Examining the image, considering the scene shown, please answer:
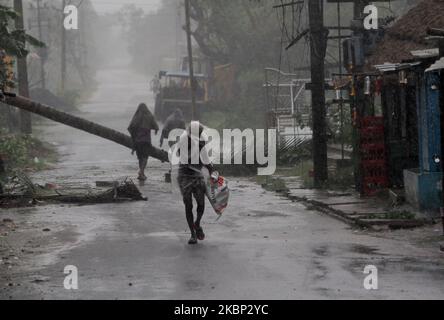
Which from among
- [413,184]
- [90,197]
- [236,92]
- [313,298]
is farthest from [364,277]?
[236,92]

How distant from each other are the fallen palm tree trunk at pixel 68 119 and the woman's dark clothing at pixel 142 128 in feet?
1.22

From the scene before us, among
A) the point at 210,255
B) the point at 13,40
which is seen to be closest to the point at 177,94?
the point at 13,40

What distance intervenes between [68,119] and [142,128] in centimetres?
209

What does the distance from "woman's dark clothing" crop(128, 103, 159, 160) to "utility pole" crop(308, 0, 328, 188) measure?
15.3ft

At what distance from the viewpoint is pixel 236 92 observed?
171 ft

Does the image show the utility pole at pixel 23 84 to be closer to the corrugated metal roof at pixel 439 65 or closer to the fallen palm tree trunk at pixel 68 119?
the fallen palm tree trunk at pixel 68 119

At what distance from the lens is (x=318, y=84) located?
66.5 feet

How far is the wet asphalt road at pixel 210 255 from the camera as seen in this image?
9922 millimetres

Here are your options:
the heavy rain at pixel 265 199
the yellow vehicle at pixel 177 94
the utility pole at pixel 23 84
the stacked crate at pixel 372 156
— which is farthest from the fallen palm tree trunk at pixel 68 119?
the yellow vehicle at pixel 177 94

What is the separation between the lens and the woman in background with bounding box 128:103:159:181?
76.3ft

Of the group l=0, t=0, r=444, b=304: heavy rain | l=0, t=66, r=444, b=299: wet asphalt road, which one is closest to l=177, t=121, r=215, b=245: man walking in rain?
l=0, t=0, r=444, b=304: heavy rain

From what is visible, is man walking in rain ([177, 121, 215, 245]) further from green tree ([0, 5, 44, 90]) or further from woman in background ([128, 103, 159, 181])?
woman in background ([128, 103, 159, 181])
